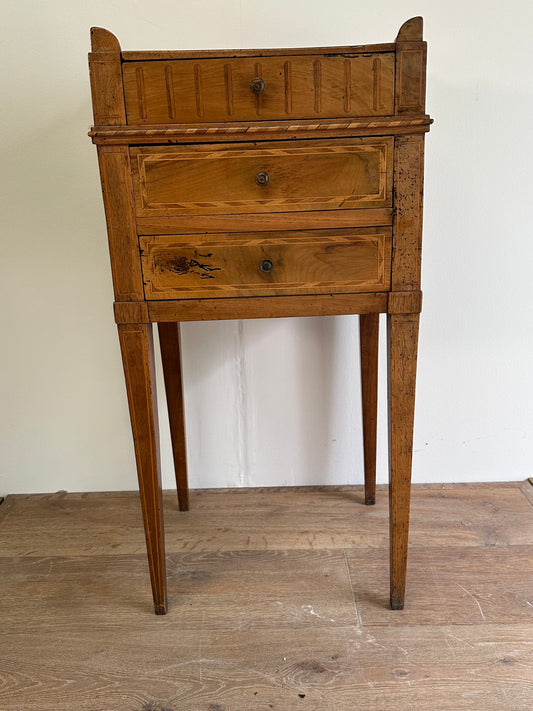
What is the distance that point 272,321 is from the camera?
5.12 ft

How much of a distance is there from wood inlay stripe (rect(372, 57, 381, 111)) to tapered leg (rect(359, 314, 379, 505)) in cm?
57

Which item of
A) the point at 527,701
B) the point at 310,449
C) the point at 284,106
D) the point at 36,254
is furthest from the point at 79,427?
the point at 527,701

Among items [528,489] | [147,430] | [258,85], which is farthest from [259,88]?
[528,489]

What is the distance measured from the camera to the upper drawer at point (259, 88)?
3.08 ft

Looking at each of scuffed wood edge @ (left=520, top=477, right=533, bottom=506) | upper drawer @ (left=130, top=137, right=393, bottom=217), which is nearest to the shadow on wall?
scuffed wood edge @ (left=520, top=477, right=533, bottom=506)

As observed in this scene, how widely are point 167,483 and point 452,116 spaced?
4.29ft

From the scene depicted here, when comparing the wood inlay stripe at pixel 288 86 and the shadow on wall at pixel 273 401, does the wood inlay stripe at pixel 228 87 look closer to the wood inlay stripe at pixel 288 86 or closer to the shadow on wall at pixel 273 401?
the wood inlay stripe at pixel 288 86

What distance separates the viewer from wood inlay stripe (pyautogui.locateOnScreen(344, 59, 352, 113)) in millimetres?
941

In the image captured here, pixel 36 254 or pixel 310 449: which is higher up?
pixel 36 254

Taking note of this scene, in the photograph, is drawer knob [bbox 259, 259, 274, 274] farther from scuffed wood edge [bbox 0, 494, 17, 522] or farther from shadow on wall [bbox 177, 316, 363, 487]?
scuffed wood edge [bbox 0, 494, 17, 522]

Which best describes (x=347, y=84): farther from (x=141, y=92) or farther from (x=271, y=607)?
Result: (x=271, y=607)

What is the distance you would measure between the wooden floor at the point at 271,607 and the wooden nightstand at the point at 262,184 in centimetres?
43

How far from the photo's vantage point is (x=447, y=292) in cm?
154

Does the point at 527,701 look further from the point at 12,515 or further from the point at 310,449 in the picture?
the point at 12,515
